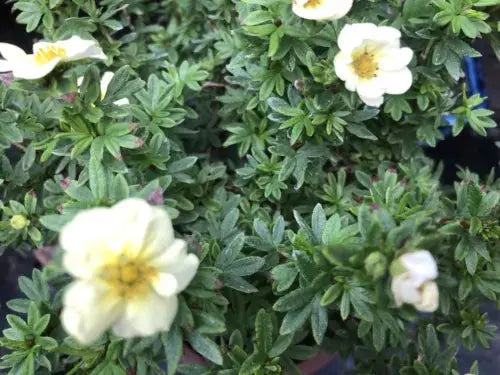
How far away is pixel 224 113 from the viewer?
1.29 m

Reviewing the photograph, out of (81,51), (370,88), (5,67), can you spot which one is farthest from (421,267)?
(5,67)

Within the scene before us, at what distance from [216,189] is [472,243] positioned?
1.75 feet

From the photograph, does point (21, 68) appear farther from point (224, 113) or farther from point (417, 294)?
point (417, 294)

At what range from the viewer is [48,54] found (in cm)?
88

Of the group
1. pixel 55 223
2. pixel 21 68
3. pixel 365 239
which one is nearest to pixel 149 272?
pixel 55 223

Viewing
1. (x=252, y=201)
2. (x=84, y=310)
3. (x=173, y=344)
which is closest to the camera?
(x=84, y=310)

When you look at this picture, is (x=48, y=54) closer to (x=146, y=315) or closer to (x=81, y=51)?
(x=81, y=51)

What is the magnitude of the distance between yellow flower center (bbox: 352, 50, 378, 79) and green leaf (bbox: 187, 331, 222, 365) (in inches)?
19.6

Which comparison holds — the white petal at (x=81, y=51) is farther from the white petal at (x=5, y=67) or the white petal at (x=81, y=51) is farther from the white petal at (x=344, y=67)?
the white petal at (x=344, y=67)

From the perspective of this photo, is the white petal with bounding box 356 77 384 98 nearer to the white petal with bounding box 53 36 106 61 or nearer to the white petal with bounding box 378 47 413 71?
the white petal with bounding box 378 47 413 71

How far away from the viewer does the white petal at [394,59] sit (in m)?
0.99

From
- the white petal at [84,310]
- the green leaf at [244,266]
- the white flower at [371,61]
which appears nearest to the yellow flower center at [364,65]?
the white flower at [371,61]

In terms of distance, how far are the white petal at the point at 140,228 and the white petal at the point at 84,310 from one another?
2.1 inches

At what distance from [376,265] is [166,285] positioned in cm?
25
